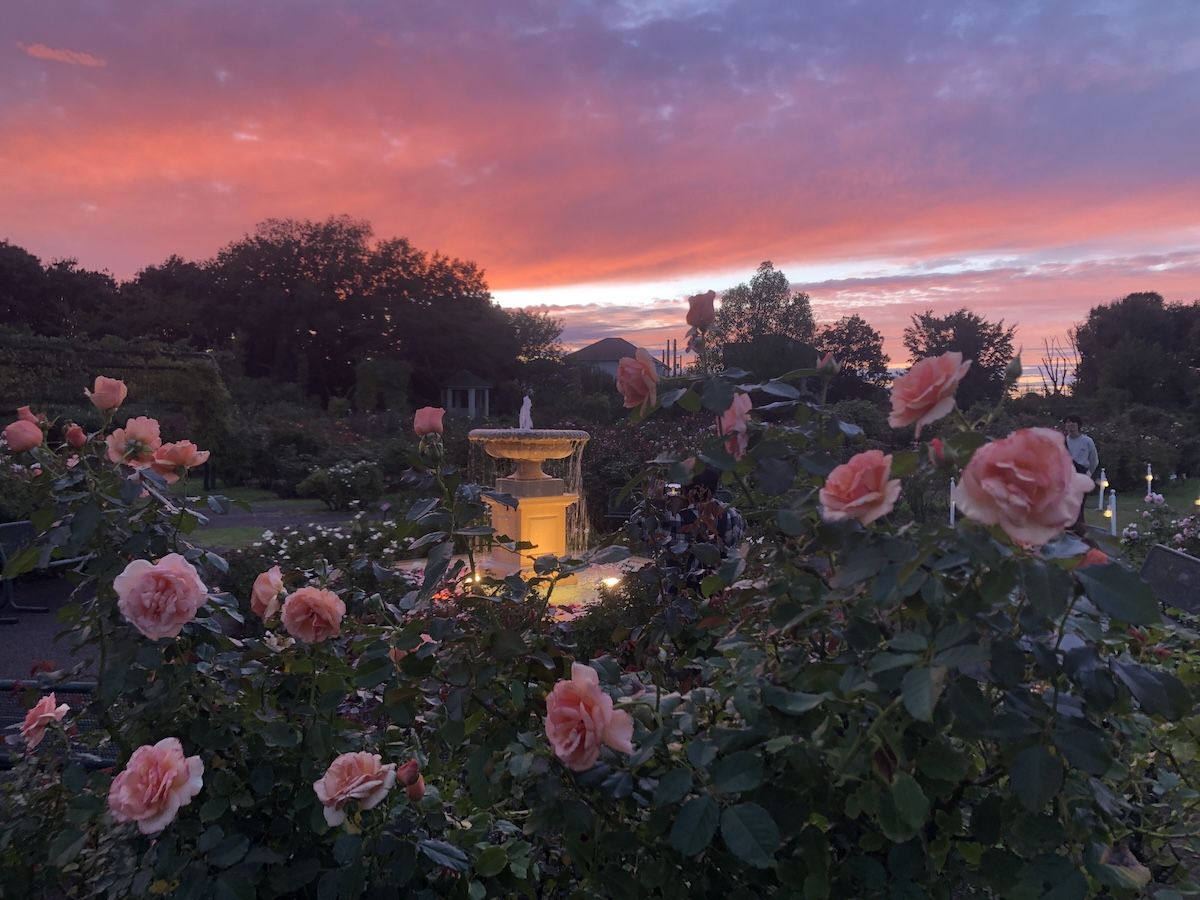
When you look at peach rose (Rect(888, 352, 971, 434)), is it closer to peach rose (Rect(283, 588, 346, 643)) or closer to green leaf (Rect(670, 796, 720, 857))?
green leaf (Rect(670, 796, 720, 857))

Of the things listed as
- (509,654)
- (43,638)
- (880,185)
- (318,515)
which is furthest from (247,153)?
(509,654)

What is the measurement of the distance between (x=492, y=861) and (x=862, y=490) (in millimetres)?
921

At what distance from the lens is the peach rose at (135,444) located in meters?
1.57

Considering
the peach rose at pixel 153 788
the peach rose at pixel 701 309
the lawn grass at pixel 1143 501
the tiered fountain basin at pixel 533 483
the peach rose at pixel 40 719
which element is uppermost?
the peach rose at pixel 701 309

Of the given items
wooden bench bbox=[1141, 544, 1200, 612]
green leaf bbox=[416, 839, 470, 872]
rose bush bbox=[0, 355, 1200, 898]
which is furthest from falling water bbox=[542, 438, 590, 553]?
green leaf bbox=[416, 839, 470, 872]

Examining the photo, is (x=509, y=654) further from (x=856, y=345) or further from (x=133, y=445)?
(x=856, y=345)

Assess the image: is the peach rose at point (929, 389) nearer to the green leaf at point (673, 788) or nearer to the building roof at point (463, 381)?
the green leaf at point (673, 788)

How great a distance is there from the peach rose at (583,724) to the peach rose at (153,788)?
68 centimetres

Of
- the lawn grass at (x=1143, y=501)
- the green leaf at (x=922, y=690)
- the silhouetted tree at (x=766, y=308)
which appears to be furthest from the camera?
the silhouetted tree at (x=766, y=308)

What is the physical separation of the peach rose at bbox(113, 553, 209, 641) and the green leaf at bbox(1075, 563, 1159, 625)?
51.9 inches

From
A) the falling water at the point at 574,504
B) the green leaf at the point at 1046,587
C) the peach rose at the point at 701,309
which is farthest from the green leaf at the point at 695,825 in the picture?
the falling water at the point at 574,504

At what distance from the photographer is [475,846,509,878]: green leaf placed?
4.25ft

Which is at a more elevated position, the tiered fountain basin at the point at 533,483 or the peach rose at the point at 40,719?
the peach rose at the point at 40,719

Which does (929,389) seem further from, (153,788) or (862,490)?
(153,788)
